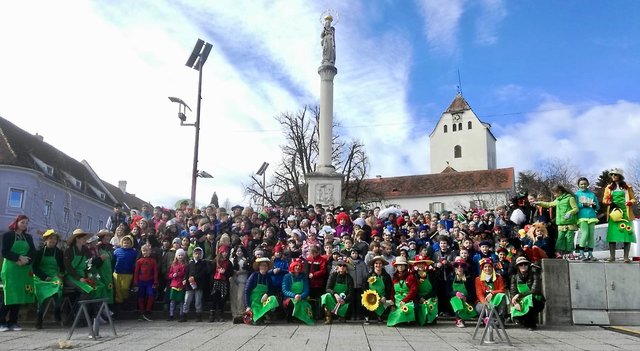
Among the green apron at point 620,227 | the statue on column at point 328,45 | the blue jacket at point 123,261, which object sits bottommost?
the blue jacket at point 123,261

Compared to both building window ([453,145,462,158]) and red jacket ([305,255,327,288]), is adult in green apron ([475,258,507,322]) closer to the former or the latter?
red jacket ([305,255,327,288])

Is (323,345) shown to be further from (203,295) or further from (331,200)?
(331,200)

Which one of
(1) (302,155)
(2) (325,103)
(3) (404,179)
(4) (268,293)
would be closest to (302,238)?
(4) (268,293)

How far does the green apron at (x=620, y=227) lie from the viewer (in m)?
10.1

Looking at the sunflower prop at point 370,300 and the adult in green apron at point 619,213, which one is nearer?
the sunflower prop at point 370,300

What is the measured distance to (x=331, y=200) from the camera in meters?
22.2

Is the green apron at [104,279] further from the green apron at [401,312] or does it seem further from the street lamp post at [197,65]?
the street lamp post at [197,65]

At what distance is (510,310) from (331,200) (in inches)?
518

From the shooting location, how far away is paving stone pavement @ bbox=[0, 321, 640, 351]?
731cm

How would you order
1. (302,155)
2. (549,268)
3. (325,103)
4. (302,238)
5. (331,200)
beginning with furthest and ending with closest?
1. (302,155)
2. (325,103)
3. (331,200)
4. (302,238)
5. (549,268)

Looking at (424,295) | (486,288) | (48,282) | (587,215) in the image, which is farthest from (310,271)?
(587,215)

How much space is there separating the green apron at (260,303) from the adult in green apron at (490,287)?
3.83 metres

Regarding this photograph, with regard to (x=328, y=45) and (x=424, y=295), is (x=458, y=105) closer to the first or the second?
(x=328, y=45)

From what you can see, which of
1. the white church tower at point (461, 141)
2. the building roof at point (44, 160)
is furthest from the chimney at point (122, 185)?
the white church tower at point (461, 141)
